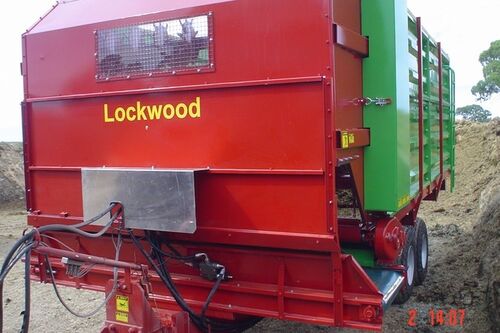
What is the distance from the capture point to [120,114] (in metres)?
3.78

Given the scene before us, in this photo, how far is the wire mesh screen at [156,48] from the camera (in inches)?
136

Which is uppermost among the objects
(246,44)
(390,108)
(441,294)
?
(246,44)

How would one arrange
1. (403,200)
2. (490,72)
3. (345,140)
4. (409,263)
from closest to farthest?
(345,140) → (403,200) → (409,263) → (490,72)

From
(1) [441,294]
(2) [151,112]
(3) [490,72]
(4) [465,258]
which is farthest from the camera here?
(3) [490,72]

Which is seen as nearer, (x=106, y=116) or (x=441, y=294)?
(x=106, y=116)

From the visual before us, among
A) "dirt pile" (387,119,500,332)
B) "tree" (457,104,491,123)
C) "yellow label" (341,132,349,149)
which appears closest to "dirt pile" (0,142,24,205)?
"dirt pile" (387,119,500,332)

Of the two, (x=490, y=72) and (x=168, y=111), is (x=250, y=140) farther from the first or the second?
(x=490, y=72)

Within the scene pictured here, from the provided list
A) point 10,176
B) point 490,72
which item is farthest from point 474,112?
point 10,176

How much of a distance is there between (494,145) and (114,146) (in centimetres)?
1073

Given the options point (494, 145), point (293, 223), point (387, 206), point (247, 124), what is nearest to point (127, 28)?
point (247, 124)

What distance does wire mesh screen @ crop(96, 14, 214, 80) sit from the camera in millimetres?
3449

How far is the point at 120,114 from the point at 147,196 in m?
0.73

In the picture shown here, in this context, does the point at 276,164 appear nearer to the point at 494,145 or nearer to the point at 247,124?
the point at 247,124

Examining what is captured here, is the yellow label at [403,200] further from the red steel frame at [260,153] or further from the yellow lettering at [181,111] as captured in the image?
the yellow lettering at [181,111]
